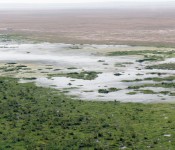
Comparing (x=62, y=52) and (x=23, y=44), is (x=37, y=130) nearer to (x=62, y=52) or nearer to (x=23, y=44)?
(x=62, y=52)

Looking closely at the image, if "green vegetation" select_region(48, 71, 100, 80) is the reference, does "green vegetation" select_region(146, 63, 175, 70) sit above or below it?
above

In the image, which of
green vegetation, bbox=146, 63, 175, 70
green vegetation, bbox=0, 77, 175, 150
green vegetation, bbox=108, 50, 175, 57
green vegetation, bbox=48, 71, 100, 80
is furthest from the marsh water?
green vegetation, bbox=0, 77, 175, 150

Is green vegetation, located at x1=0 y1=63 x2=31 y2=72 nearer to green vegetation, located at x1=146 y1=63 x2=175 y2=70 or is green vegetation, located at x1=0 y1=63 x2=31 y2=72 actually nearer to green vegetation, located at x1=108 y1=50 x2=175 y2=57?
green vegetation, located at x1=108 y1=50 x2=175 y2=57

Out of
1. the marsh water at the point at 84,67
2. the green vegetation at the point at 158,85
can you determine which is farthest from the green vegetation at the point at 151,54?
the green vegetation at the point at 158,85

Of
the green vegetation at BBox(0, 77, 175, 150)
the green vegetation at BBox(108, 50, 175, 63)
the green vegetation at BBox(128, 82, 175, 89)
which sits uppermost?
the green vegetation at BBox(108, 50, 175, 63)

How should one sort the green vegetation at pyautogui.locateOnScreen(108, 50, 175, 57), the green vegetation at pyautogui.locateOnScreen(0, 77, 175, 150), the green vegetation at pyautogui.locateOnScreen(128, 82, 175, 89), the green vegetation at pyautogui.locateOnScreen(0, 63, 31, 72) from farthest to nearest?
the green vegetation at pyautogui.locateOnScreen(108, 50, 175, 57), the green vegetation at pyautogui.locateOnScreen(0, 63, 31, 72), the green vegetation at pyautogui.locateOnScreen(128, 82, 175, 89), the green vegetation at pyautogui.locateOnScreen(0, 77, 175, 150)

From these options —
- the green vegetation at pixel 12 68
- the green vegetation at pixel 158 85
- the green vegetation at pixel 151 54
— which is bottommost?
the green vegetation at pixel 158 85

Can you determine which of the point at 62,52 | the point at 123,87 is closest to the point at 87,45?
the point at 62,52

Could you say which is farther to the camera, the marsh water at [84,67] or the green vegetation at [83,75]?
the green vegetation at [83,75]

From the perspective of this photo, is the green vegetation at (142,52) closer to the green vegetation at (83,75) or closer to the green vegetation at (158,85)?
the green vegetation at (83,75)
